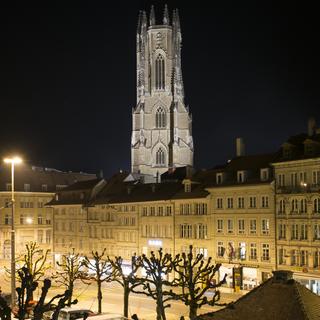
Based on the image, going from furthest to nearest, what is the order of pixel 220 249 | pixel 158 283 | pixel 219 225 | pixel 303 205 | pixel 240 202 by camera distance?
pixel 219 225 < pixel 220 249 < pixel 240 202 < pixel 303 205 < pixel 158 283

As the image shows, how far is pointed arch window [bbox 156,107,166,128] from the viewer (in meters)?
Answer: 127

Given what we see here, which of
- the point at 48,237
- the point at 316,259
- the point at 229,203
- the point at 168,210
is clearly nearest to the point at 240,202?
the point at 229,203

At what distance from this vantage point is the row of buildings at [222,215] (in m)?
55.4

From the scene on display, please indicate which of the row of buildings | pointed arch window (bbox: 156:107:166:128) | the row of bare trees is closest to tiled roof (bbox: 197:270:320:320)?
the row of bare trees

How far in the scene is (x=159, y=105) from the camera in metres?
128

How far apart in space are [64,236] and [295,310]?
66.7 metres

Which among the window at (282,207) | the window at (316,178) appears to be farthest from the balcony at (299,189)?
the window at (282,207)

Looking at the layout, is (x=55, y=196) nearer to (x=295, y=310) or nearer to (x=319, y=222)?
(x=319, y=222)

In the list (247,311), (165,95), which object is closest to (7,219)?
(165,95)

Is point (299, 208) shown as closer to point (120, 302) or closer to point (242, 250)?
point (242, 250)

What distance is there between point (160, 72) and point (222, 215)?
74.1 metres

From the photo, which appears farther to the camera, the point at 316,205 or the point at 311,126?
the point at 311,126

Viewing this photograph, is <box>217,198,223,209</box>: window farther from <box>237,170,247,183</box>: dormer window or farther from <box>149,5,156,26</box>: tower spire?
<box>149,5,156,26</box>: tower spire

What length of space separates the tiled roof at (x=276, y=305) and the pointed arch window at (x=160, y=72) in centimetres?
10617
